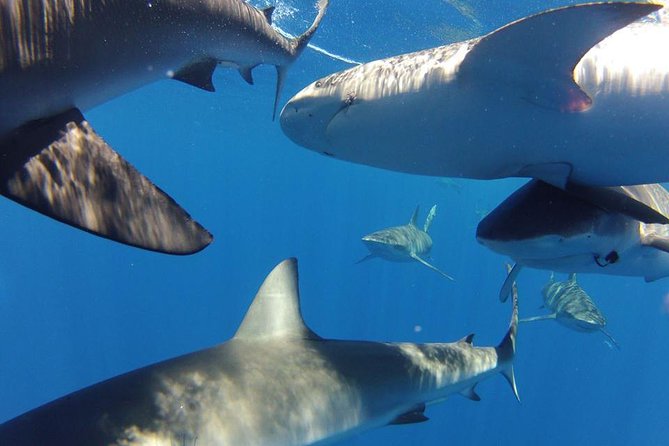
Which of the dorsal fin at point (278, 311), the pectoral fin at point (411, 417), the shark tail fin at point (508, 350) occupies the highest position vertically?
the dorsal fin at point (278, 311)

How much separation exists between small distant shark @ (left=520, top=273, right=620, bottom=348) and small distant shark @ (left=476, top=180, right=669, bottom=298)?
18.8 ft

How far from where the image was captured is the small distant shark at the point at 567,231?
3279 mm

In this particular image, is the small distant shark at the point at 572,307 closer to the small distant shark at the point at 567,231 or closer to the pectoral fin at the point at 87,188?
the small distant shark at the point at 567,231

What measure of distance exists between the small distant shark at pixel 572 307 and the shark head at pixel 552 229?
6263 millimetres

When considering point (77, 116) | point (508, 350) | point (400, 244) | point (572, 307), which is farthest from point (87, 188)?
point (400, 244)

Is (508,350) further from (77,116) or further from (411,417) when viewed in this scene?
(77,116)

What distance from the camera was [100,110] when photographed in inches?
1425

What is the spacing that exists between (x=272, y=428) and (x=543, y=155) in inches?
99.1

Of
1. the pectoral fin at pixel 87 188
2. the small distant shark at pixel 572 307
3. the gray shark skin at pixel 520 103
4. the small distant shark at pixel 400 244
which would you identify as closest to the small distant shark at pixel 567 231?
the gray shark skin at pixel 520 103

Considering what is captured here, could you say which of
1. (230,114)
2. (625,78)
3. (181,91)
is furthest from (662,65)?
(230,114)

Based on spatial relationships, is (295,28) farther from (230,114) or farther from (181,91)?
Result: (230,114)

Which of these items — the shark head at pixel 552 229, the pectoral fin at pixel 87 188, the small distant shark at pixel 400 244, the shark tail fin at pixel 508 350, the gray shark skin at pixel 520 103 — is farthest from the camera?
the small distant shark at pixel 400 244

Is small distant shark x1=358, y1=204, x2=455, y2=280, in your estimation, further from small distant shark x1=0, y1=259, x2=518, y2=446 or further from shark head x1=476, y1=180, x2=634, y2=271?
shark head x1=476, y1=180, x2=634, y2=271

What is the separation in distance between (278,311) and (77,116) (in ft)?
7.81
